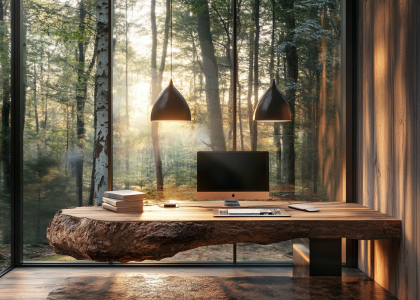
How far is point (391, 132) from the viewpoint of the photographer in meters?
2.38

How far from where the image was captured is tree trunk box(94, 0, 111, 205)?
3443 mm

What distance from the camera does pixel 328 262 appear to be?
2.45 metres

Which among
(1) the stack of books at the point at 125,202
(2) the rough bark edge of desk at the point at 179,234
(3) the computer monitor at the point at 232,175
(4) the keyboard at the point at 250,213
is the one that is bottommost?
(2) the rough bark edge of desk at the point at 179,234

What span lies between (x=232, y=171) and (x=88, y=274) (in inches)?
67.5

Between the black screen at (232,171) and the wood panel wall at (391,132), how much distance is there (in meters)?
0.93

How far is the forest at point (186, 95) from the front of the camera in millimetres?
3334

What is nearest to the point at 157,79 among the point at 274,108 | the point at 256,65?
the point at 256,65

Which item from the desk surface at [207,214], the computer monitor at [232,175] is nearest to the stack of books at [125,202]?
the desk surface at [207,214]

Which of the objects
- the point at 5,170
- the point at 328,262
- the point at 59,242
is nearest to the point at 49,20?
the point at 5,170

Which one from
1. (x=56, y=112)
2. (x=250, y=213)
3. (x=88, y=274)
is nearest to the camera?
(x=250, y=213)

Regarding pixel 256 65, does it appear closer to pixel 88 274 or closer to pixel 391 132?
pixel 391 132

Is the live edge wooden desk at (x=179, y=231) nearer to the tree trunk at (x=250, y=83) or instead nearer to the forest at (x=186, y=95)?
the forest at (x=186, y=95)

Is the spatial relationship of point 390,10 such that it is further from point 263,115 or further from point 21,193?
point 21,193

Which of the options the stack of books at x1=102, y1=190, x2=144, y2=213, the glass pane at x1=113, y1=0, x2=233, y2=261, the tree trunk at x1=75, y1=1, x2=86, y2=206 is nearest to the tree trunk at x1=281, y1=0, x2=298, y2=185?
the glass pane at x1=113, y1=0, x2=233, y2=261
